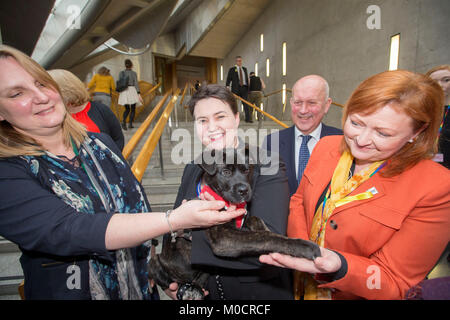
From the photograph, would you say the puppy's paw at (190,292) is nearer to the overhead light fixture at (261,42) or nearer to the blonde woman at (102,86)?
the blonde woman at (102,86)

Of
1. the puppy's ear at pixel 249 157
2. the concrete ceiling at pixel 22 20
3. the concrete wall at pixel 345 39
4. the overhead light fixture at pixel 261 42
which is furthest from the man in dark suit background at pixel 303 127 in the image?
the overhead light fixture at pixel 261 42

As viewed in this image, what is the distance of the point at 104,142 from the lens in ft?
5.14

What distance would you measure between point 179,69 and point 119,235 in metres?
35.7

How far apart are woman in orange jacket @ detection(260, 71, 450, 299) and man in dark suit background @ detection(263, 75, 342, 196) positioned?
95 centimetres

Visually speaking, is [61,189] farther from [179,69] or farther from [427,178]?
[179,69]

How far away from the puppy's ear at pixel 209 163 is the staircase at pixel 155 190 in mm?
1849

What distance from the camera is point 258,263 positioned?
1.14 metres

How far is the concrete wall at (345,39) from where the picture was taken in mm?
4215

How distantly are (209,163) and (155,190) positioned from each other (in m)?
2.74

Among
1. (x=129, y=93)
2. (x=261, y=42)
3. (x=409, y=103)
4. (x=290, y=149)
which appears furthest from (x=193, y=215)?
(x=261, y=42)

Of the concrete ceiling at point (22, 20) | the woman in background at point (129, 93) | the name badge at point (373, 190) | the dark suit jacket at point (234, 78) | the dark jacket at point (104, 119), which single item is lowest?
the name badge at point (373, 190)

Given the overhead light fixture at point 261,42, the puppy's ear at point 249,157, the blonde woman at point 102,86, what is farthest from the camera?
the overhead light fixture at point 261,42

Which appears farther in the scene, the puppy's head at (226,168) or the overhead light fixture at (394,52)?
the overhead light fixture at (394,52)
